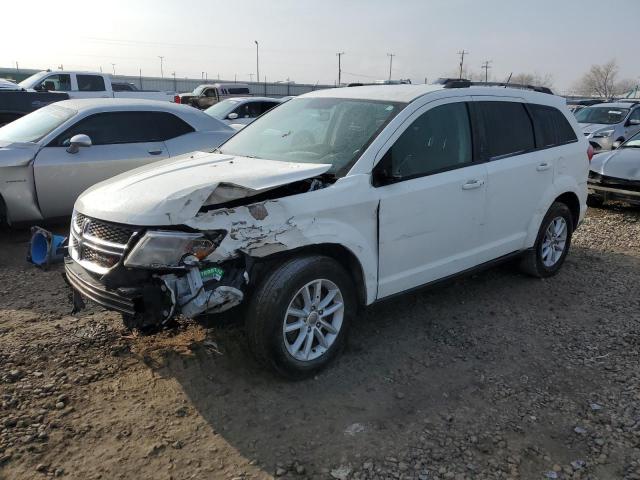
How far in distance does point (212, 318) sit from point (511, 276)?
3.55 metres

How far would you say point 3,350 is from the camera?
3750mm

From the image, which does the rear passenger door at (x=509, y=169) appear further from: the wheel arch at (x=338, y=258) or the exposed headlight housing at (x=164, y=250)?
the exposed headlight housing at (x=164, y=250)

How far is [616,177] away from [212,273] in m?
7.52

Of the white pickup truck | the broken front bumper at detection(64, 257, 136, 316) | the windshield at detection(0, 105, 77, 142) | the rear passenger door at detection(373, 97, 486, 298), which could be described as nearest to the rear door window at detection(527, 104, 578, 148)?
the rear passenger door at detection(373, 97, 486, 298)

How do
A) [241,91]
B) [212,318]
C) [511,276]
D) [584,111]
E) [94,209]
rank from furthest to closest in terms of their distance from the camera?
1. [241,91]
2. [584,111]
3. [511,276]
4. [94,209]
5. [212,318]

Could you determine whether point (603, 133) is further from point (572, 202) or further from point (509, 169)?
point (509, 169)

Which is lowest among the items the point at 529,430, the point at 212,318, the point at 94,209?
the point at 529,430

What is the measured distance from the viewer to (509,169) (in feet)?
15.1

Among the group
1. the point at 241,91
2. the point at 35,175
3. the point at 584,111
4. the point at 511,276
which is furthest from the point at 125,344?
the point at 241,91

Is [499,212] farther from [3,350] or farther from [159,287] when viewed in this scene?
[3,350]

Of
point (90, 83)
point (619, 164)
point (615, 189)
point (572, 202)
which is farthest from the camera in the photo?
point (90, 83)

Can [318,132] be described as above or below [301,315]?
above

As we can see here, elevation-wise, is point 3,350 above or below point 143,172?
below

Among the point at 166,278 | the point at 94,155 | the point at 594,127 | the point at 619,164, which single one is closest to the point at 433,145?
the point at 166,278
